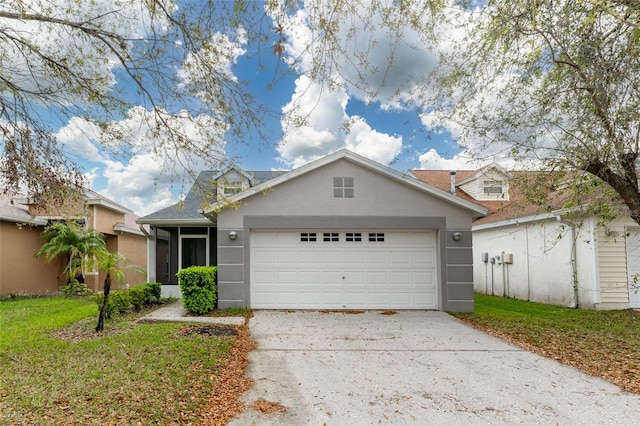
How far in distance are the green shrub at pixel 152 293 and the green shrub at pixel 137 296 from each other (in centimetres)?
26

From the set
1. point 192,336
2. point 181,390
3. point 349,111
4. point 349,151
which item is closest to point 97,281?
point 192,336

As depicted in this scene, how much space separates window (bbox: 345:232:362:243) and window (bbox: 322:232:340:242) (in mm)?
295

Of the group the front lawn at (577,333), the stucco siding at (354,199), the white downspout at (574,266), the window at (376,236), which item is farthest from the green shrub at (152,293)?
the white downspout at (574,266)

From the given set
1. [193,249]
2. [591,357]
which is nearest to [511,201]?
[591,357]

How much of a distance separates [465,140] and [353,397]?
554 cm

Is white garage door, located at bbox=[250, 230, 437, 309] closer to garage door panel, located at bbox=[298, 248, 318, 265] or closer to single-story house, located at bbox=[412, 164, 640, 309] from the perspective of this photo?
garage door panel, located at bbox=[298, 248, 318, 265]

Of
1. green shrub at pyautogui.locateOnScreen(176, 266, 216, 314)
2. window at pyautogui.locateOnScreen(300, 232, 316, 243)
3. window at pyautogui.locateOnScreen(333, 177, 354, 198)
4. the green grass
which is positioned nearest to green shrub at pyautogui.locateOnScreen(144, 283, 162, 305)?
green shrub at pyautogui.locateOnScreen(176, 266, 216, 314)

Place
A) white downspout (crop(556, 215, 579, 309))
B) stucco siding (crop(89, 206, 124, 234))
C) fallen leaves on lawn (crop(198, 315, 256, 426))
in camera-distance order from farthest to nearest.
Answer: stucco siding (crop(89, 206, 124, 234))
white downspout (crop(556, 215, 579, 309))
fallen leaves on lawn (crop(198, 315, 256, 426))

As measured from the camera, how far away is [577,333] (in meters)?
8.40

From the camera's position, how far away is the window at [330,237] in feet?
37.1

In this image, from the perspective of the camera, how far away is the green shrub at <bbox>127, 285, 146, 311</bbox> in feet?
35.6

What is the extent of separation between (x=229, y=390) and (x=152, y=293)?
837 cm

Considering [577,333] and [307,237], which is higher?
[307,237]

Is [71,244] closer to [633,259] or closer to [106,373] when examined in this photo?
[106,373]
